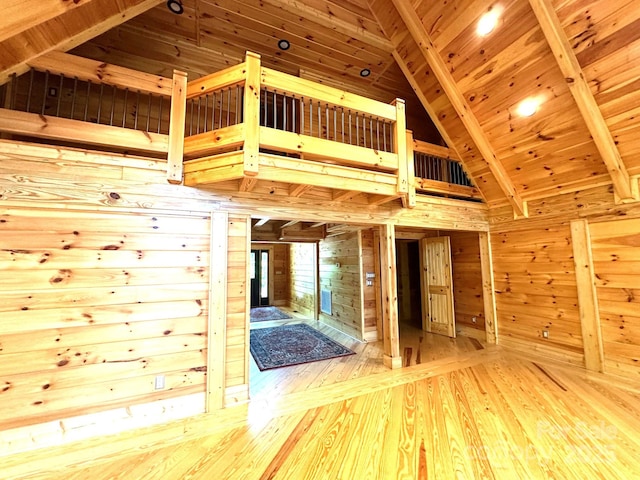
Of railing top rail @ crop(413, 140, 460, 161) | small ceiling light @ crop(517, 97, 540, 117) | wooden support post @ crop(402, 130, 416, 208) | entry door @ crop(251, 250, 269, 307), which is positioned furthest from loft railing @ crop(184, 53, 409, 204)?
entry door @ crop(251, 250, 269, 307)

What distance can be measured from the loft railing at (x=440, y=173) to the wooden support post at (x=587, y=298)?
56.2 inches

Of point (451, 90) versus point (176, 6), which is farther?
point (451, 90)

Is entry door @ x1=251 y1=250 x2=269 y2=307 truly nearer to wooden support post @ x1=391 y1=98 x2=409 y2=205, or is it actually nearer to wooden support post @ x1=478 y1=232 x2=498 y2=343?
wooden support post @ x1=478 y1=232 x2=498 y2=343

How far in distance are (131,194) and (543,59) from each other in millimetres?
4216

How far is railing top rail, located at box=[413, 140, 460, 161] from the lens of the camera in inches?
150

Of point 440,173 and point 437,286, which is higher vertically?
point 440,173

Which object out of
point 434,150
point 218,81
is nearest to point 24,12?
point 218,81

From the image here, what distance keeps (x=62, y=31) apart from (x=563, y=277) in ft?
19.8

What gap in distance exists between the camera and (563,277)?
3.65m

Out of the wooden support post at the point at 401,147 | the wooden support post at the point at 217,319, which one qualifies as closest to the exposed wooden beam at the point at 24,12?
the wooden support post at the point at 217,319

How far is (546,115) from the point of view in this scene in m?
3.04

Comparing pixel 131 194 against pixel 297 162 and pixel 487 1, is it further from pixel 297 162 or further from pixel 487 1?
pixel 487 1

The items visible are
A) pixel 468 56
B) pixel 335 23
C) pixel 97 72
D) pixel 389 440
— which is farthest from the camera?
pixel 335 23

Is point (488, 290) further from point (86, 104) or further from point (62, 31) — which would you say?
point (62, 31)
